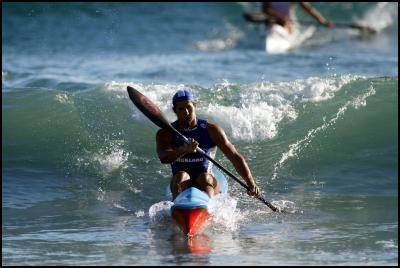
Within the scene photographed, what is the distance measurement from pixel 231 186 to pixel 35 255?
2.78 metres

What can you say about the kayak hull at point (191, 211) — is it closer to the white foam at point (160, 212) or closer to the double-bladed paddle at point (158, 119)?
the white foam at point (160, 212)

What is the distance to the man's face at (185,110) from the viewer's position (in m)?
7.61

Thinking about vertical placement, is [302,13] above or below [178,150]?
above

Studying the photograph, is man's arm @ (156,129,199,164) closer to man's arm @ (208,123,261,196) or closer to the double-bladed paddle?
the double-bladed paddle

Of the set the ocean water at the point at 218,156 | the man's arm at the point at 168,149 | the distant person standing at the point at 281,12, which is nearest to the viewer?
the ocean water at the point at 218,156

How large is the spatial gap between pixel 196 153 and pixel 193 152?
182 mm

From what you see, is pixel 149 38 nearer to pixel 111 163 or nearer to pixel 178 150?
pixel 111 163

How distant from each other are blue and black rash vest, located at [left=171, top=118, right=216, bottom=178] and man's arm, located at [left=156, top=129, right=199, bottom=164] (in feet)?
0.33

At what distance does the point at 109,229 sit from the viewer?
305 inches

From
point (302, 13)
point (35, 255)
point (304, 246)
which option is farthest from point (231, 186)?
point (302, 13)

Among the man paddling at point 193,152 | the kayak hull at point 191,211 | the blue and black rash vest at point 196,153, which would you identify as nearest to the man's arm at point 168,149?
the man paddling at point 193,152

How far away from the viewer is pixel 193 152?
25.0 ft

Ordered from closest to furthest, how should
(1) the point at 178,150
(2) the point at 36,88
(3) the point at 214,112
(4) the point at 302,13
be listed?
(1) the point at 178,150 → (3) the point at 214,112 → (2) the point at 36,88 → (4) the point at 302,13

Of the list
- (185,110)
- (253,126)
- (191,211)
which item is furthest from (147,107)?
(253,126)
